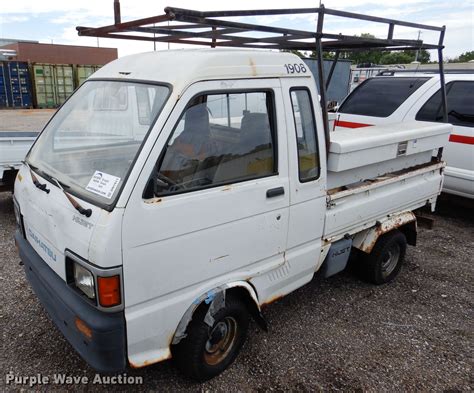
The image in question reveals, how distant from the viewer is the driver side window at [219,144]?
220cm

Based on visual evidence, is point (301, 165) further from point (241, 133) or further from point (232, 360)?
point (232, 360)

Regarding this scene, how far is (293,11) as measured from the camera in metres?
2.62

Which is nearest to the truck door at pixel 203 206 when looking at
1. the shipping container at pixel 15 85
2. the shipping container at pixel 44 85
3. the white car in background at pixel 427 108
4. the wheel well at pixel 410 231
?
the wheel well at pixel 410 231

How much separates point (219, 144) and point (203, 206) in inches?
17.9

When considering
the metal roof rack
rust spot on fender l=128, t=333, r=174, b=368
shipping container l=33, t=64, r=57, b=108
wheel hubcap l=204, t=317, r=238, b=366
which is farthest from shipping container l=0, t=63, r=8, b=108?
rust spot on fender l=128, t=333, r=174, b=368

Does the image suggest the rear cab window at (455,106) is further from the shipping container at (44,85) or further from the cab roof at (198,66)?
the shipping container at (44,85)

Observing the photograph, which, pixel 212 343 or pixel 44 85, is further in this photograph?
pixel 44 85

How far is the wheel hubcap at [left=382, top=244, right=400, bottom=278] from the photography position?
4098 mm

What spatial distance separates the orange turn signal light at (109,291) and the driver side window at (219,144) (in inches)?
19.8

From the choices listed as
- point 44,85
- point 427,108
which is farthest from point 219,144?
point 44,85

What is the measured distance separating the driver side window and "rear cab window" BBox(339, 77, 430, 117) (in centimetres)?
419

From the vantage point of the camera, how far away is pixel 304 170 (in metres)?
2.81

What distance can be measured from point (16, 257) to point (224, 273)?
3009 mm

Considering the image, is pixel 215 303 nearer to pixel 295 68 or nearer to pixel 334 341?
pixel 334 341
